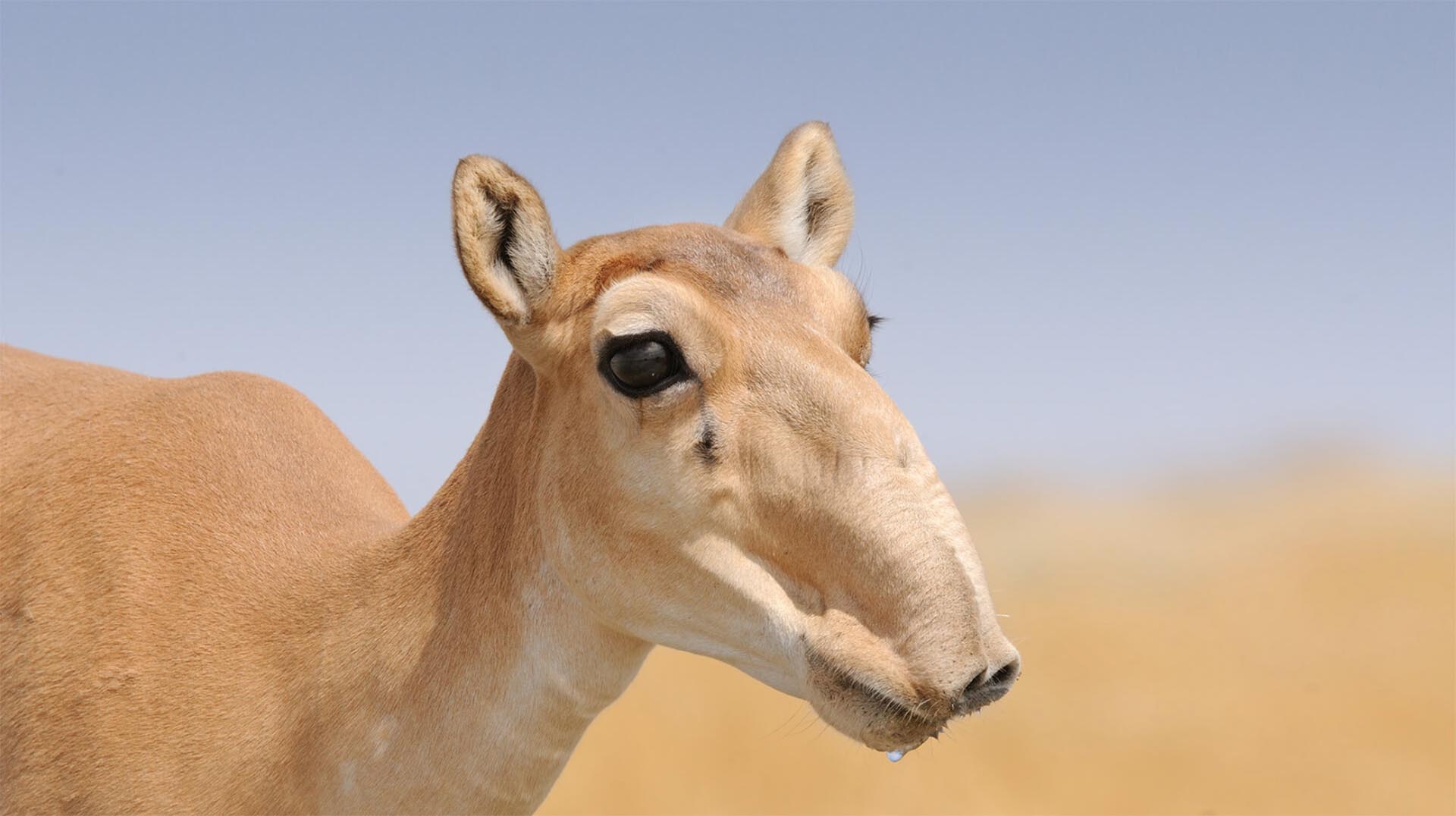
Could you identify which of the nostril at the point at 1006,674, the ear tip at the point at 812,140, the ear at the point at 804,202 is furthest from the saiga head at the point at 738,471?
the ear tip at the point at 812,140

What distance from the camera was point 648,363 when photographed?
13.7 ft

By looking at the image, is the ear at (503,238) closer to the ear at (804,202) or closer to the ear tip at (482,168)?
the ear tip at (482,168)

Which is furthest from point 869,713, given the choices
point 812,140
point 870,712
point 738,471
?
point 812,140

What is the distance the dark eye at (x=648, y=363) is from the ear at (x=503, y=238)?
0.61m

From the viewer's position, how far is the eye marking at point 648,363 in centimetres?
417

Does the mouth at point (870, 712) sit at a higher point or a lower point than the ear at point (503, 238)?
lower

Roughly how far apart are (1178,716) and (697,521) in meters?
16.9

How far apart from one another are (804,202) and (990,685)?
122 inches

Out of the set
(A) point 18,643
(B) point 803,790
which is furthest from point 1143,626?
(A) point 18,643

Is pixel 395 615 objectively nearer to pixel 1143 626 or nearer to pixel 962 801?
pixel 962 801

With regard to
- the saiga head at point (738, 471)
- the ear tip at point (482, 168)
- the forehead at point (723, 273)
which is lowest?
the saiga head at point (738, 471)

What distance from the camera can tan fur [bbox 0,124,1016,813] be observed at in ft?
12.4

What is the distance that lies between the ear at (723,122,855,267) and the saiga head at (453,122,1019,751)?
813 millimetres

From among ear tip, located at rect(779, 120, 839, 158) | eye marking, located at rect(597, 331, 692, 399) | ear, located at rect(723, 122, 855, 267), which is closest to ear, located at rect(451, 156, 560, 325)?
eye marking, located at rect(597, 331, 692, 399)
